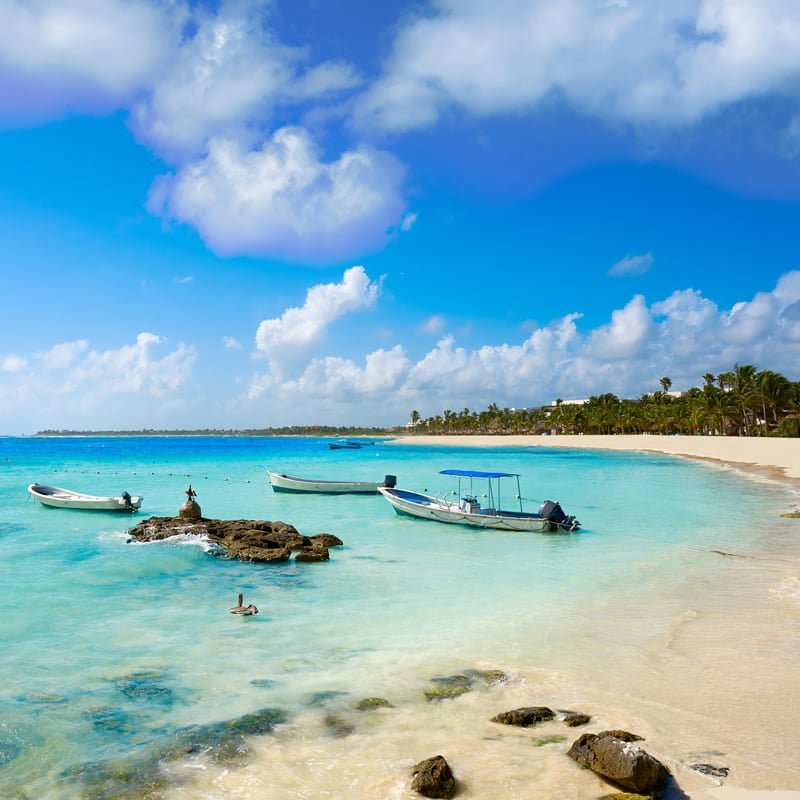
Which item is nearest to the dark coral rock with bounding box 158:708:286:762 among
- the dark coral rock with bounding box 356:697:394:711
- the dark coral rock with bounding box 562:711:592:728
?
the dark coral rock with bounding box 356:697:394:711

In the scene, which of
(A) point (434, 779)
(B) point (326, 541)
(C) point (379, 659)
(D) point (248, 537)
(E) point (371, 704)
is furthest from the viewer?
(B) point (326, 541)

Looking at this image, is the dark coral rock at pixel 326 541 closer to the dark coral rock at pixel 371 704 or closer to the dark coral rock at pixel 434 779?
the dark coral rock at pixel 371 704

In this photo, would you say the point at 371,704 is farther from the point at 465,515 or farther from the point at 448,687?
the point at 465,515

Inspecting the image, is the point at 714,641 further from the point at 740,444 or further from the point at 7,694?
the point at 740,444

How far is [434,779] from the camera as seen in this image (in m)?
6.97

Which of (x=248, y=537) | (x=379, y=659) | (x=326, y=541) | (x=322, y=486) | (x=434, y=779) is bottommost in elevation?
(x=322, y=486)

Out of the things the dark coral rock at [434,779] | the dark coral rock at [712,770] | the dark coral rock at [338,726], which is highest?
the dark coral rock at [434,779]

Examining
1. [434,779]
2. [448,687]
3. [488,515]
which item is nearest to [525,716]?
[448,687]

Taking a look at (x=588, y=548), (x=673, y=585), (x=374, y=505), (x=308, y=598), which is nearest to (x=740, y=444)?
(x=374, y=505)

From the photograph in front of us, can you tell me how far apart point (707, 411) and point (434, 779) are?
4373 inches

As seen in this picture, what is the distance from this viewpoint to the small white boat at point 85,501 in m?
34.3

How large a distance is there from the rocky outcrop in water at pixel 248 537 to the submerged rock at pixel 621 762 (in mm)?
14307

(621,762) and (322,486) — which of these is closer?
(621,762)

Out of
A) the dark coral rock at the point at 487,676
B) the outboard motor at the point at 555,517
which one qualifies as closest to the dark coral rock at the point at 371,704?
the dark coral rock at the point at 487,676
